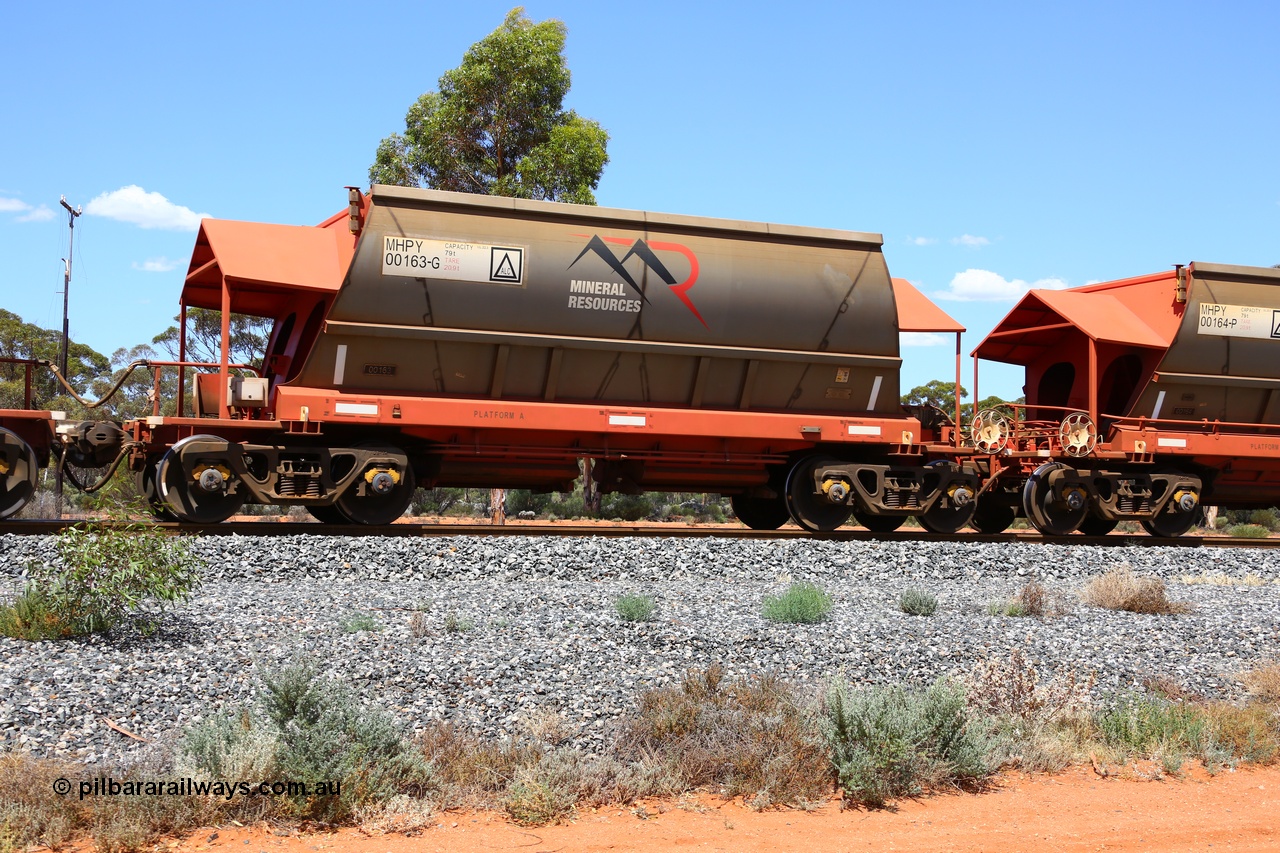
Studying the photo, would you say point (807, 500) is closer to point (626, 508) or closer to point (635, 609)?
point (635, 609)

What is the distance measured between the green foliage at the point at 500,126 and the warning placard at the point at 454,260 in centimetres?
1426

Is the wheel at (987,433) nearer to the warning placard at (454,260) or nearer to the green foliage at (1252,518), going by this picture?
the warning placard at (454,260)

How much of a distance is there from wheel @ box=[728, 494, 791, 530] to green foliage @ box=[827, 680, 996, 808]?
9.22 m

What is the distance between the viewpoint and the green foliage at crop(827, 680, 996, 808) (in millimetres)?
5617

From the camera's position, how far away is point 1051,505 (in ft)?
50.2

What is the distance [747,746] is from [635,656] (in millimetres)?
1438

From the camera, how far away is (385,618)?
25.4 feet

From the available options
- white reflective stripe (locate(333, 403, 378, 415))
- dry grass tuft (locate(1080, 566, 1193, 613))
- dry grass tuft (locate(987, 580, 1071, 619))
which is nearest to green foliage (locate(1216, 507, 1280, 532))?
dry grass tuft (locate(1080, 566, 1193, 613))

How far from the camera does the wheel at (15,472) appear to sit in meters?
10.8

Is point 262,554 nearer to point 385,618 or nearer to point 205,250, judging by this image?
point 385,618

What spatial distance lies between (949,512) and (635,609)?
26.2 ft

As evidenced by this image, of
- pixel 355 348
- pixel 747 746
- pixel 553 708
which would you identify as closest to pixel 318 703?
pixel 553 708

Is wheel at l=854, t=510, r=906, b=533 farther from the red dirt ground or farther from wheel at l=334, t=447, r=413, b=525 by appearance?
the red dirt ground

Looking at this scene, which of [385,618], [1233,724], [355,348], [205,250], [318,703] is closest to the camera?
[318,703]
